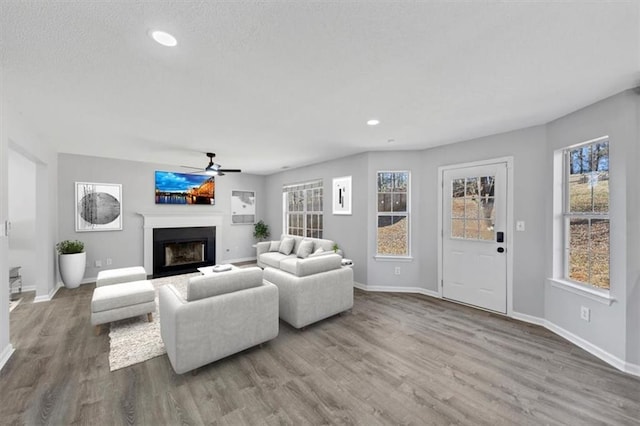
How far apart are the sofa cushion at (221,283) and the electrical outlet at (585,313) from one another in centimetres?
352

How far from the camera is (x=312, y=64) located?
6.40ft

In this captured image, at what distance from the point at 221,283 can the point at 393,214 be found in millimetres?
3338

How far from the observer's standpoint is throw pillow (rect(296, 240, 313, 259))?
17.6ft

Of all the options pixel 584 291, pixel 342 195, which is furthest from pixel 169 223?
pixel 584 291

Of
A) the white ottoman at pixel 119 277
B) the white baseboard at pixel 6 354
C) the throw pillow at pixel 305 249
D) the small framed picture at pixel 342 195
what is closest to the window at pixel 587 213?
the small framed picture at pixel 342 195

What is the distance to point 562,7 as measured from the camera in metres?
1.41

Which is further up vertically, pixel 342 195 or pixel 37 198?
pixel 342 195

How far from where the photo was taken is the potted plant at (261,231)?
742 cm

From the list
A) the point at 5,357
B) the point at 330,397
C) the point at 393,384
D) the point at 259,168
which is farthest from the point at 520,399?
the point at 259,168

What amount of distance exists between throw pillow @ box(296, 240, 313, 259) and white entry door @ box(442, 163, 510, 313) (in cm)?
256

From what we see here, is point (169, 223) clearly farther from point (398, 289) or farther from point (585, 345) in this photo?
point (585, 345)

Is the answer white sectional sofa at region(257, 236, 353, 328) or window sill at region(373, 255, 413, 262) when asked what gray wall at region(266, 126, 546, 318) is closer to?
window sill at region(373, 255, 413, 262)

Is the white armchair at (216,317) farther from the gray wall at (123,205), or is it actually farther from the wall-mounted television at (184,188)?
the wall-mounted television at (184,188)

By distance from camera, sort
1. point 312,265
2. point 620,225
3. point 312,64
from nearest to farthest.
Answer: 1. point 312,64
2. point 620,225
3. point 312,265
